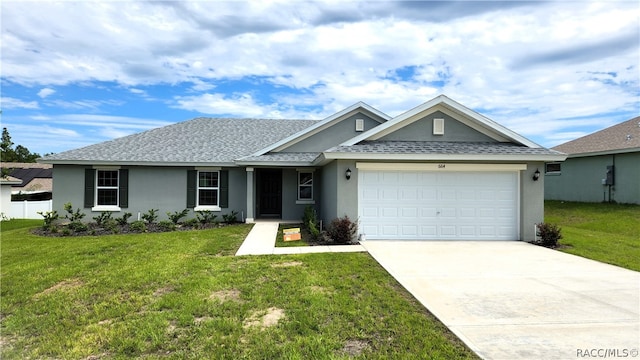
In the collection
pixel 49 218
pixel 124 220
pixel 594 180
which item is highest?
pixel 594 180

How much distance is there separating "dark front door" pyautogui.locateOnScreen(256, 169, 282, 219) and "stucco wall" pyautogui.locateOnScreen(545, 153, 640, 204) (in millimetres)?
16723

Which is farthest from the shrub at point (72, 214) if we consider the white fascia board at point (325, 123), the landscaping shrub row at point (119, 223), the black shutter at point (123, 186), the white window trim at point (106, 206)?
the white fascia board at point (325, 123)

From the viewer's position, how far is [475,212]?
1170cm

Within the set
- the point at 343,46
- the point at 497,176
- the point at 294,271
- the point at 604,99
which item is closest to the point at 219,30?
the point at 343,46

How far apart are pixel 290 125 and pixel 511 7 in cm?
1291

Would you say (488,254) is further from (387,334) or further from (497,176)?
(387,334)

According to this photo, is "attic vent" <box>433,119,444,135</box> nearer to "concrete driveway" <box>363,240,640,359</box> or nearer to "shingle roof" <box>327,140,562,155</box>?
"shingle roof" <box>327,140,562,155</box>

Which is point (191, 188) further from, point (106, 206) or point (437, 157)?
point (437, 157)

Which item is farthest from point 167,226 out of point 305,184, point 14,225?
point 14,225

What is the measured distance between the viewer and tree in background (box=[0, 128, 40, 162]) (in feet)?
179

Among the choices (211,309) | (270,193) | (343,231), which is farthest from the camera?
(270,193)

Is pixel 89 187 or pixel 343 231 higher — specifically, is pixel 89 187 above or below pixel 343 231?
above

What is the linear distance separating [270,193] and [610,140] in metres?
18.6

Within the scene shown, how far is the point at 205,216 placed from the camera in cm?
1523
